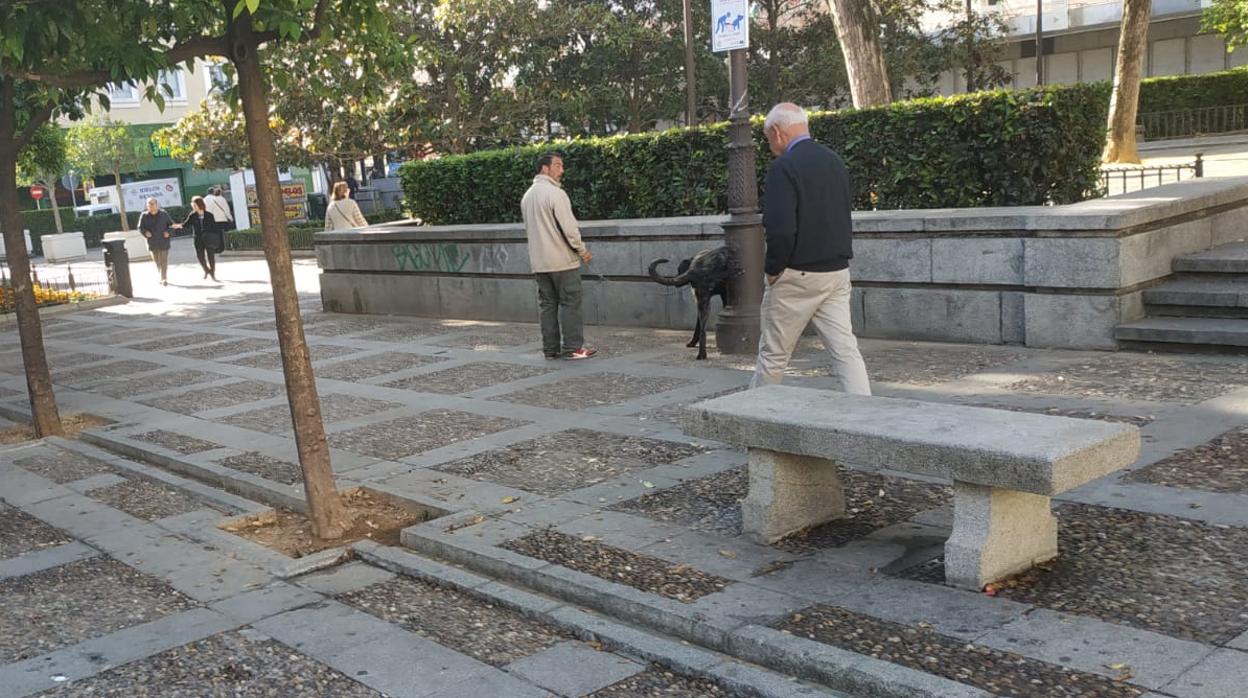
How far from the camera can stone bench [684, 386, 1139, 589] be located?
424 centimetres

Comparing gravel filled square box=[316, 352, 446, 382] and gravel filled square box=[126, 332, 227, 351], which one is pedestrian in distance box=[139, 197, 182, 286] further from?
gravel filled square box=[316, 352, 446, 382]

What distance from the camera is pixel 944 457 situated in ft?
14.4

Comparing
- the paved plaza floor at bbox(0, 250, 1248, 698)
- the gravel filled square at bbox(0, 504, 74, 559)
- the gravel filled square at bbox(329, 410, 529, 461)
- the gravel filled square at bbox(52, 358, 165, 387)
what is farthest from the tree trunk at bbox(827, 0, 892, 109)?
the gravel filled square at bbox(0, 504, 74, 559)

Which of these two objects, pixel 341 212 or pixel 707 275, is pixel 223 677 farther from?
pixel 341 212

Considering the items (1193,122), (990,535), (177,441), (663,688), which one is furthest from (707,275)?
(1193,122)

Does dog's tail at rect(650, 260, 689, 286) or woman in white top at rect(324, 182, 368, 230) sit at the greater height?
woman in white top at rect(324, 182, 368, 230)

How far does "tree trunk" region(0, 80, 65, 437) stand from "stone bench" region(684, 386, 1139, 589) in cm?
638

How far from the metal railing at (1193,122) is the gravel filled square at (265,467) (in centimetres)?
3338

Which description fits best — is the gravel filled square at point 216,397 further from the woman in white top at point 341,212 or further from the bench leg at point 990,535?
the bench leg at point 990,535

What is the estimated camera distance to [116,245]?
70.0ft

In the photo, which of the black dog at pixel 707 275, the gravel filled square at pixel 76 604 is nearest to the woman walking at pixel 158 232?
the black dog at pixel 707 275

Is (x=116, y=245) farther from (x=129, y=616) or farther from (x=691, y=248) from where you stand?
(x=129, y=616)

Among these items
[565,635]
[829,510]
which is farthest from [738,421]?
[565,635]

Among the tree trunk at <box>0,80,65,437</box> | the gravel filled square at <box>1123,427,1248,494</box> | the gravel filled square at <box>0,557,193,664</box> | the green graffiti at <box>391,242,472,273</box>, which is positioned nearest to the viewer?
the gravel filled square at <box>0,557,193,664</box>
